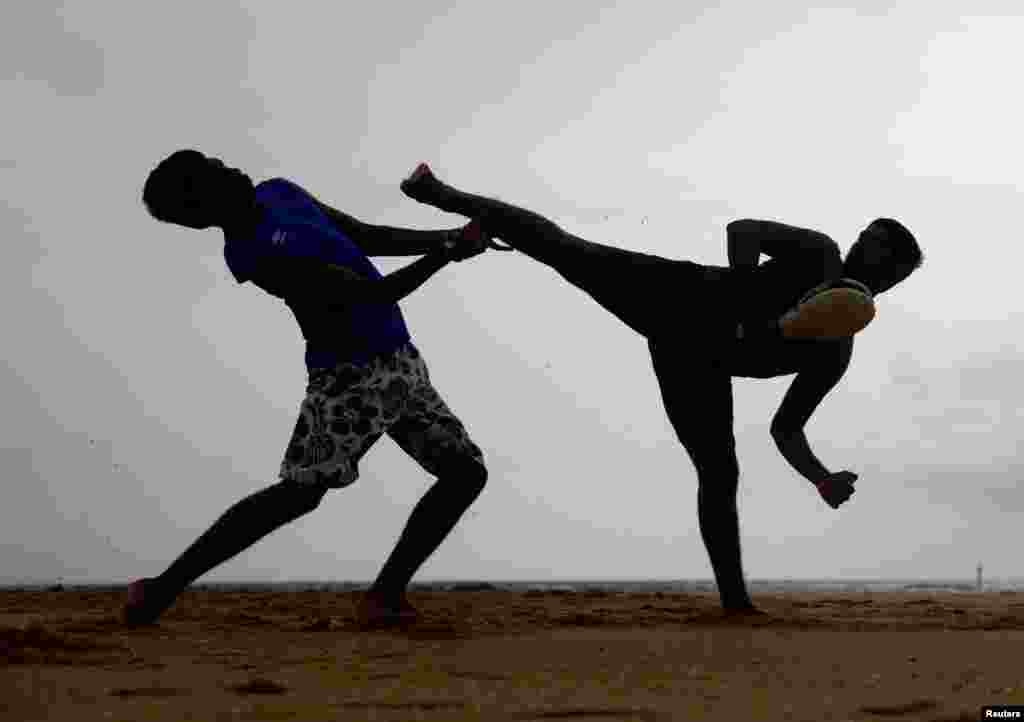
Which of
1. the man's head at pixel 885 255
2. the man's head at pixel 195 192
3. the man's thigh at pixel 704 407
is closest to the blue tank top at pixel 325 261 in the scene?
the man's head at pixel 195 192

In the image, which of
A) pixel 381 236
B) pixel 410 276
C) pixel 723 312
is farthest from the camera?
pixel 723 312

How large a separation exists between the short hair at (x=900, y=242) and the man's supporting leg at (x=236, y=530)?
2508 mm

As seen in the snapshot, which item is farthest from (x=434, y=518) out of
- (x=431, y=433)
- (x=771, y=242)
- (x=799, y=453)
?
(x=771, y=242)

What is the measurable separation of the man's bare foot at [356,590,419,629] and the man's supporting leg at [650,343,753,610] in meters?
1.39

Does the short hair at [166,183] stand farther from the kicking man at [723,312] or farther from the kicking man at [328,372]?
the kicking man at [723,312]

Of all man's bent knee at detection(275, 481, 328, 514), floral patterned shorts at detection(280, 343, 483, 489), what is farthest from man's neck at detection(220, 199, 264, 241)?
man's bent knee at detection(275, 481, 328, 514)

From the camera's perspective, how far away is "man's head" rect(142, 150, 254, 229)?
3.66 m

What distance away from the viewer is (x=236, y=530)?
362 cm

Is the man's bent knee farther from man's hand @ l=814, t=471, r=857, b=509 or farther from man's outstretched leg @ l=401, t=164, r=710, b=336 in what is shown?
man's hand @ l=814, t=471, r=857, b=509

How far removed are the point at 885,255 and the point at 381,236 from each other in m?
2.05

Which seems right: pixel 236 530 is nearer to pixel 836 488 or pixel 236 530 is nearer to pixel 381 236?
pixel 381 236

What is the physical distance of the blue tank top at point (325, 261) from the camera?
3695 mm

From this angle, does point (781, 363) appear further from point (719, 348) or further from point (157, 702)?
point (157, 702)

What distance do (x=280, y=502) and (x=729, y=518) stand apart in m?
1.99
